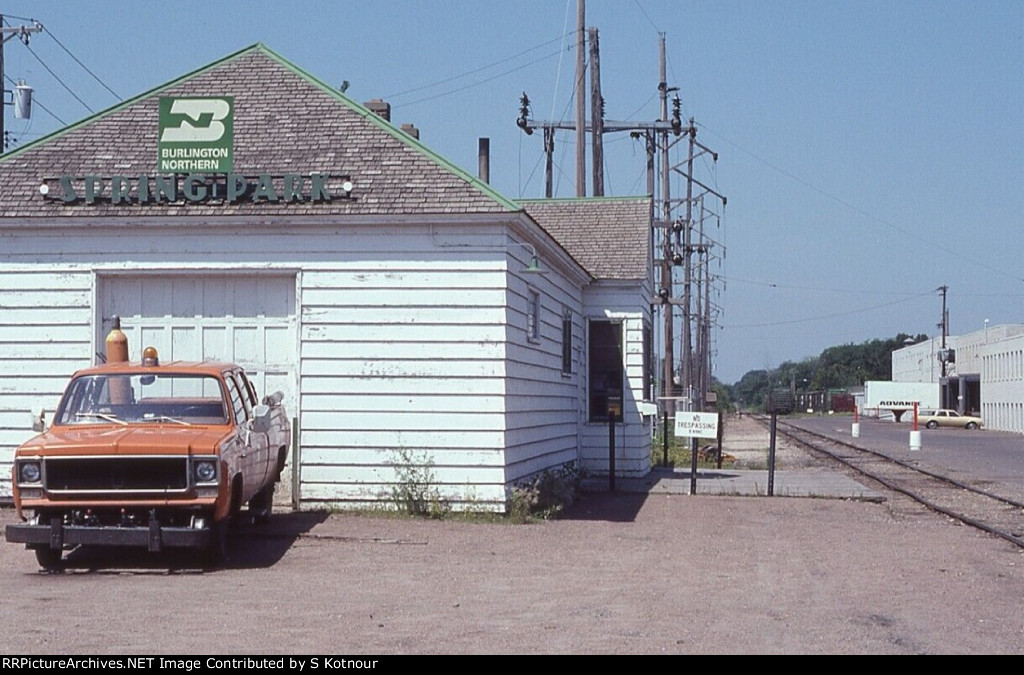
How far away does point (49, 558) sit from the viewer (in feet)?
38.4

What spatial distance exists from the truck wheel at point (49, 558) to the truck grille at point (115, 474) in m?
0.64

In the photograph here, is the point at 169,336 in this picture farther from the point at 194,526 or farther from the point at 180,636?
the point at 180,636

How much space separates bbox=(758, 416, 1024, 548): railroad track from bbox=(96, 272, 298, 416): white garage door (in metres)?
8.99

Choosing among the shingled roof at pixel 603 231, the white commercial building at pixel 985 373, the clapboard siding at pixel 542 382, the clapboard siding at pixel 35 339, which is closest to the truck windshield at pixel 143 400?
the clapboard siding at pixel 35 339

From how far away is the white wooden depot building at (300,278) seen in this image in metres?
15.9

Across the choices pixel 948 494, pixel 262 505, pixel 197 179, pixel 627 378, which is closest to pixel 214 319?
pixel 197 179

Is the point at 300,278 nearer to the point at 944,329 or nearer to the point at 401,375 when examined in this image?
the point at 401,375

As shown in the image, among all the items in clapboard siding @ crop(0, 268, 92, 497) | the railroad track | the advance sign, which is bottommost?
the railroad track

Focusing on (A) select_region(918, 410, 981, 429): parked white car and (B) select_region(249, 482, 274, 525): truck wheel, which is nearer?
(B) select_region(249, 482, 274, 525): truck wheel

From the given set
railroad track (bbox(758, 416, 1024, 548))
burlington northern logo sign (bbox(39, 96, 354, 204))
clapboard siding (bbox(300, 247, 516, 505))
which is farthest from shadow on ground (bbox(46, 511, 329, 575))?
railroad track (bbox(758, 416, 1024, 548))

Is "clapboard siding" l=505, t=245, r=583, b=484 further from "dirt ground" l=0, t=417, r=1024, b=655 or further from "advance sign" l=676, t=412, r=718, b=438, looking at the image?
"advance sign" l=676, t=412, r=718, b=438

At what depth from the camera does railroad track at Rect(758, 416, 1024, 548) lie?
57.3 ft

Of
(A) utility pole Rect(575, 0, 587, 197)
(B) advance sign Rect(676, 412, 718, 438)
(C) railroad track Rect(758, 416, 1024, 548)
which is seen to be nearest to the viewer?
(C) railroad track Rect(758, 416, 1024, 548)

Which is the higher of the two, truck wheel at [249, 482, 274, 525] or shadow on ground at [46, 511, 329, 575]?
truck wheel at [249, 482, 274, 525]
